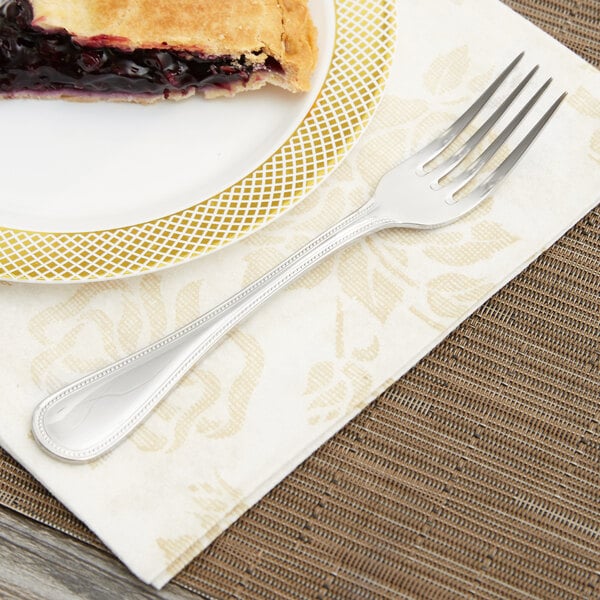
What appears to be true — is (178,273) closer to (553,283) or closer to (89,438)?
(89,438)

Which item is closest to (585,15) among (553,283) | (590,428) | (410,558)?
(553,283)

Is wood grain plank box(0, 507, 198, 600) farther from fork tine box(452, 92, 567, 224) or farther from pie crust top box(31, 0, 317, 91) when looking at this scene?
pie crust top box(31, 0, 317, 91)

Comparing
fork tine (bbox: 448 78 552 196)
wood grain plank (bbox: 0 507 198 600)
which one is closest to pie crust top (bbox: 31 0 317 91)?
fork tine (bbox: 448 78 552 196)

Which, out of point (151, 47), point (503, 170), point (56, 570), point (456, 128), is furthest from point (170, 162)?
point (56, 570)

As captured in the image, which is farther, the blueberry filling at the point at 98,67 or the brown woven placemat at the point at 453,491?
the blueberry filling at the point at 98,67

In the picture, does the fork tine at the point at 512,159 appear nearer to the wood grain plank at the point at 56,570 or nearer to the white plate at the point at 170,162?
the white plate at the point at 170,162

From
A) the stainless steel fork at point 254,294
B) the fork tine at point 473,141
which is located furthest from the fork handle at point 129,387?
the fork tine at point 473,141
